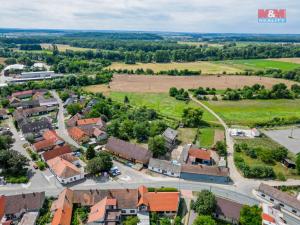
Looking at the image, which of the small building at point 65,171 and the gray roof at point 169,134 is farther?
the gray roof at point 169,134

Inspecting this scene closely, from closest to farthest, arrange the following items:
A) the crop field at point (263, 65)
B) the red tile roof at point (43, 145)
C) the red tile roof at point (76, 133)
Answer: the red tile roof at point (43, 145), the red tile roof at point (76, 133), the crop field at point (263, 65)

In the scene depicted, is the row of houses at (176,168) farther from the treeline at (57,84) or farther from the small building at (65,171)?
the treeline at (57,84)

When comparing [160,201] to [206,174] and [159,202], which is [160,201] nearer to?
[159,202]

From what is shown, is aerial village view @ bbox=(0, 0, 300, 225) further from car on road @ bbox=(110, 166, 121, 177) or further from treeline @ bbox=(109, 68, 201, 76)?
treeline @ bbox=(109, 68, 201, 76)

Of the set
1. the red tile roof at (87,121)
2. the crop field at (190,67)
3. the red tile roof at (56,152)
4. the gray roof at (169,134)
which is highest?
the crop field at (190,67)

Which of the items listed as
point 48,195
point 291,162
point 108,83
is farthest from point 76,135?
point 108,83

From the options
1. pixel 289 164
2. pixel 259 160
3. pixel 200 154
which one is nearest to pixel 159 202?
pixel 200 154

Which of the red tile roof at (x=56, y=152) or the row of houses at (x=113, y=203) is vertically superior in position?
the red tile roof at (x=56, y=152)

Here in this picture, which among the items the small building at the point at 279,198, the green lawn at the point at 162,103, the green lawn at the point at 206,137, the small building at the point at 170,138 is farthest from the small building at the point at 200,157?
the green lawn at the point at 162,103
